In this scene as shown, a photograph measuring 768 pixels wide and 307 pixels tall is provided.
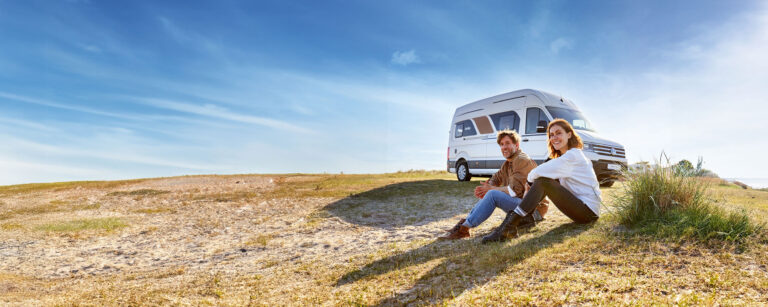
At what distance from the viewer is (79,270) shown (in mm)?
6227

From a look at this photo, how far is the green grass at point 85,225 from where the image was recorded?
29.9 feet

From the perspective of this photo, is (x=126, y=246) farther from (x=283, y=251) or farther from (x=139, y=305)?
(x=139, y=305)

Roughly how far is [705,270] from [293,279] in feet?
13.7

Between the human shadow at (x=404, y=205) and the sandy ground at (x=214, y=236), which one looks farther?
the human shadow at (x=404, y=205)

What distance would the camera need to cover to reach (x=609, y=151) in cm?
1167

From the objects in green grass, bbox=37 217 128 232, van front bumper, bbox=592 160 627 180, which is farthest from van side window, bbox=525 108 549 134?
green grass, bbox=37 217 128 232

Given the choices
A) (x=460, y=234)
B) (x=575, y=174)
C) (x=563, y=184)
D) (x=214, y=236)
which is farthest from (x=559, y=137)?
(x=214, y=236)

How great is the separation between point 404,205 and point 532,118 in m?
5.47

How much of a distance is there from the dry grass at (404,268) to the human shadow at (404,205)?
0.36ft

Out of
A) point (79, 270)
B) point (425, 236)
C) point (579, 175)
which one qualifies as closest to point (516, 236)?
point (579, 175)

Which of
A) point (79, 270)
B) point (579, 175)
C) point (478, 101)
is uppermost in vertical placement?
point (478, 101)

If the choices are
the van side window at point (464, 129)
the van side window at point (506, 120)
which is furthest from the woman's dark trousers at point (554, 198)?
the van side window at point (464, 129)

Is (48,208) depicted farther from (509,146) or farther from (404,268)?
(509,146)

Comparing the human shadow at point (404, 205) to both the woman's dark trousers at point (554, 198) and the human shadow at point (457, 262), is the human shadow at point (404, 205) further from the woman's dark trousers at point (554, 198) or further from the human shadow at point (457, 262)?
the woman's dark trousers at point (554, 198)
